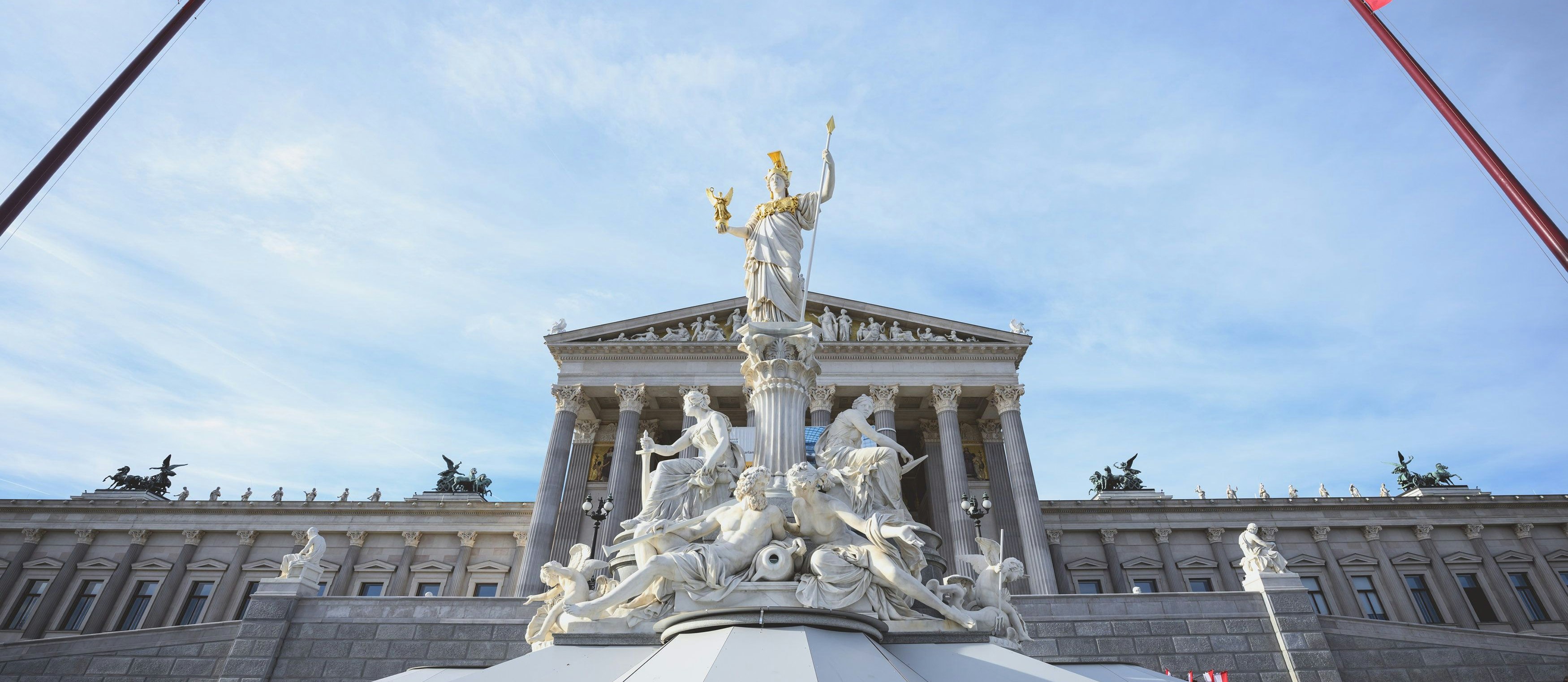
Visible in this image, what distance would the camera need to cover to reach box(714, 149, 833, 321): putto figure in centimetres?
1128

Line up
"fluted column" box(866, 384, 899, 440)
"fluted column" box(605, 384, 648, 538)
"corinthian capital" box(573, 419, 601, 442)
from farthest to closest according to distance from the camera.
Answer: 1. "corinthian capital" box(573, 419, 601, 442)
2. "fluted column" box(866, 384, 899, 440)
3. "fluted column" box(605, 384, 648, 538)

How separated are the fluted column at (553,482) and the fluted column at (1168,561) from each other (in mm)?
28013

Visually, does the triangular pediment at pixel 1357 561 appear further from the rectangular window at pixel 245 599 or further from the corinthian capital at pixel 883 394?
the rectangular window at pixel 245 599

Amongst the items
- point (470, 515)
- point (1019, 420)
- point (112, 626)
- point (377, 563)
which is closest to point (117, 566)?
point (112, 626)

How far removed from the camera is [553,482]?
32.6m

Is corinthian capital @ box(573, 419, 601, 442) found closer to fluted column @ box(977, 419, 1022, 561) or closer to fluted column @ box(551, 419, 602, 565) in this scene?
fluted column @ box(551, 419, 602, 565)

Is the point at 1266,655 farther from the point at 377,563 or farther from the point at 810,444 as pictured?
the point at 377,563

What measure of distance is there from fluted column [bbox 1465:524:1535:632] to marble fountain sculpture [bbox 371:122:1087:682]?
42.3 metres

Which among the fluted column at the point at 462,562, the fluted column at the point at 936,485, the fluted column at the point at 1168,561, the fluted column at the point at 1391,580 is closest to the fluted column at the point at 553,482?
the fluted column at the point at 462,562

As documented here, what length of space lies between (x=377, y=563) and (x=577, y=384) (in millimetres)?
14004

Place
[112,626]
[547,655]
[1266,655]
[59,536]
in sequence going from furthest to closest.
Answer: [59,536] < [112,626] < [1266,655] < [547,655]

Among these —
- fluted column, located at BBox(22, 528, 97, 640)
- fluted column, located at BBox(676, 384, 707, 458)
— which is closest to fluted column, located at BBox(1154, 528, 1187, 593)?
fluted column, located at BBox(676, 384, 707, 458)

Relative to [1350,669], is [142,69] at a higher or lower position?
higher

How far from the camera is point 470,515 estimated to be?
39.6m
